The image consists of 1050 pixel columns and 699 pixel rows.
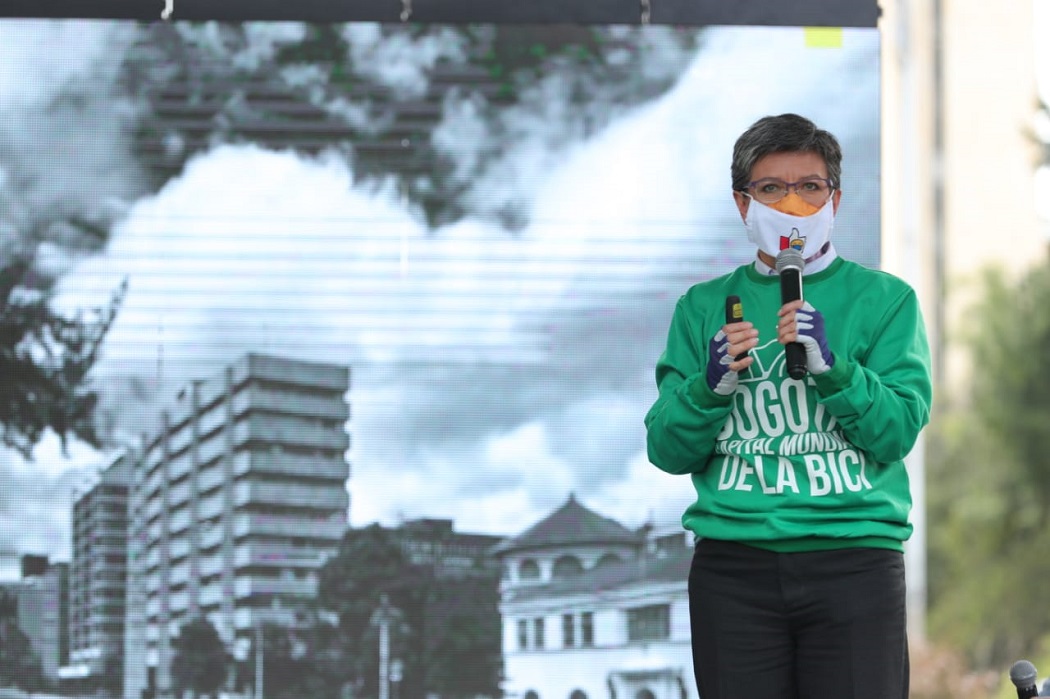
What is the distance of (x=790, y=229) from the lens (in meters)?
2.74

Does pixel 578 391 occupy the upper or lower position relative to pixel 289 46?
lower

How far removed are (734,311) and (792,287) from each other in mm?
117

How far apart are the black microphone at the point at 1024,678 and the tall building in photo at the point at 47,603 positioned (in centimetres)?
313

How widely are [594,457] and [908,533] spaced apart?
2.03 metres

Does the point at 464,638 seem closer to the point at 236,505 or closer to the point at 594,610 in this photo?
the point at 594,610

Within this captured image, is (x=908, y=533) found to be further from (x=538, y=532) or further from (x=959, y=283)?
(x=959, y=283)

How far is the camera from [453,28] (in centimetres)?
470

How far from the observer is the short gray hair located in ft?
9.08

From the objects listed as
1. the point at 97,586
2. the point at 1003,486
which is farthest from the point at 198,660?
the point at 1003,486

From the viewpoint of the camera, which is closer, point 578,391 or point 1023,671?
point 1023,671

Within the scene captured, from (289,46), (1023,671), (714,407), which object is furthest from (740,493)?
(289,46)

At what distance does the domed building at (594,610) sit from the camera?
15.4 feet

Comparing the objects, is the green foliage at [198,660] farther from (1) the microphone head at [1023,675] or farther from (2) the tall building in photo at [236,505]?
(1) the microphone head at [1023,675]

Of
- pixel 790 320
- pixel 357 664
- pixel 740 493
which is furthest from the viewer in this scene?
pixel 357 664
